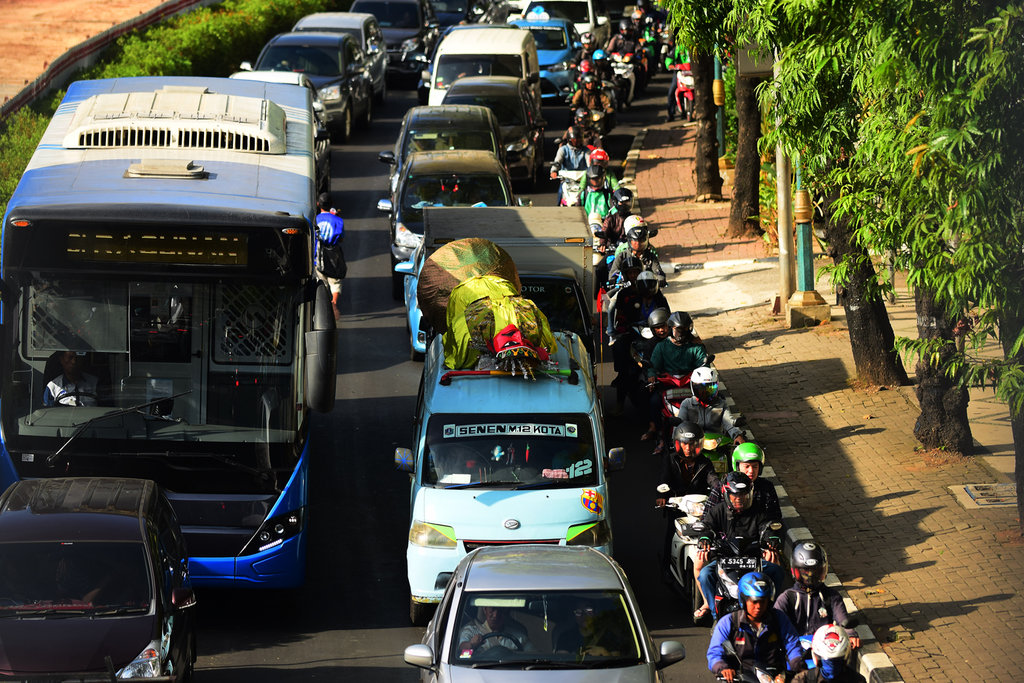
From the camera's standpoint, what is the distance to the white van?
31234 mm

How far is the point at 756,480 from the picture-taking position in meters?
11.8

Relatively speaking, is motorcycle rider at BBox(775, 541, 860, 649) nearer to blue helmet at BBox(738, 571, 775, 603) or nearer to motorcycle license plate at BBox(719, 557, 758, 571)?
blue helmet at BBox(738, 571, 775, 603)

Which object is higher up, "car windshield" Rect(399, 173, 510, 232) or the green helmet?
the green helmet

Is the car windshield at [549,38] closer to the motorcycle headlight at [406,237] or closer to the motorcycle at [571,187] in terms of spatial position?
the motorcycle at [571,187]

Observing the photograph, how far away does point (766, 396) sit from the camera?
17.9 meters

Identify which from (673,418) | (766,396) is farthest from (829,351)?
(673,418)

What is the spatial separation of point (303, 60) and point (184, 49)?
3182 mm

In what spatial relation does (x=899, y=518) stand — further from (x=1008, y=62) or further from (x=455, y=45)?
(x=455, y=45)

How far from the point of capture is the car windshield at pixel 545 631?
8.93 m

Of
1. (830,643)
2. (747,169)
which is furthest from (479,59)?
(830,643)

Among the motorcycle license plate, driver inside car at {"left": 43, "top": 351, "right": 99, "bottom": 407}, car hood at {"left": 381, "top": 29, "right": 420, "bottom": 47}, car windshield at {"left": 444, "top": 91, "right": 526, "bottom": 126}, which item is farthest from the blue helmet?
car hood at {"left": 381, "top": 29, "right": 420, "bottom": 47}

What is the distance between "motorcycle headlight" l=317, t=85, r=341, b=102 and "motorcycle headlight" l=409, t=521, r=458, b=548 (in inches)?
792

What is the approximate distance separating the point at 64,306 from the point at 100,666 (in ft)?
10.0

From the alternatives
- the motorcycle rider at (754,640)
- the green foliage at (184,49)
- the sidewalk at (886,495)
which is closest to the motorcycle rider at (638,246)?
the sidewalk at (886,495)
